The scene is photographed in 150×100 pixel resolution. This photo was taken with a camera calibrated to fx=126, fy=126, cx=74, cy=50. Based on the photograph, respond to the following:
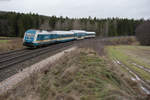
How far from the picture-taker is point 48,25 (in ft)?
234

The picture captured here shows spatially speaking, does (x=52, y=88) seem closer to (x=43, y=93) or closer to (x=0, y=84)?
(x=43, y=93)

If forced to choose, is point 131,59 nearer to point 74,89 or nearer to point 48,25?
point 74,89

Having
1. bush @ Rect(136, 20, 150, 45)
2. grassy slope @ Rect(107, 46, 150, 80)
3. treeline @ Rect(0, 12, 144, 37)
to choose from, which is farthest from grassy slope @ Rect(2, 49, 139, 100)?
bush @ Rect(136, 20, 150, 45)

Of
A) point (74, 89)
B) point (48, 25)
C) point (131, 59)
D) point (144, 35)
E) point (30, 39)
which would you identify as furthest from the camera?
point (48, 25)

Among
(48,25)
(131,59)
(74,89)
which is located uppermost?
(48,25)

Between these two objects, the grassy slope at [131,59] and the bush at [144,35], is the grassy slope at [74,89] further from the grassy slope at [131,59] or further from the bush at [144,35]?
the bush at [144,35]

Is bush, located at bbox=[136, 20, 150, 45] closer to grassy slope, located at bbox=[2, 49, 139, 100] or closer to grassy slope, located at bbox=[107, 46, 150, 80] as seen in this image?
grassy slope, located at bbox=[107, 46, 150, 80]

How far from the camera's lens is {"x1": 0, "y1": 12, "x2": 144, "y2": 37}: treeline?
62875mm

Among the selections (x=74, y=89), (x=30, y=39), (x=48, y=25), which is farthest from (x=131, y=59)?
(x=48, y=25)

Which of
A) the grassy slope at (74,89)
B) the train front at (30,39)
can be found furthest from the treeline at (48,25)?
the grassy slope at (74,89)

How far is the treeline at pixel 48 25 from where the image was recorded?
62875 mm

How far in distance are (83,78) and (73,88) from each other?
135 cm

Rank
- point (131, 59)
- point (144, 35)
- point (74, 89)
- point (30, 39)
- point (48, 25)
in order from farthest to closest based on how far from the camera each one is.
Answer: point (48, 25) → point (144, 35) → point (131, 59) → point (30, 39) → point (74, 89)

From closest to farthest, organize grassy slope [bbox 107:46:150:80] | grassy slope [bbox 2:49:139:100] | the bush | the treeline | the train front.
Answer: grassy slope [bbox 2:49:139:100] → grassy slope [bbox 107:46:150:80] → the train front → the bush → the treeline
